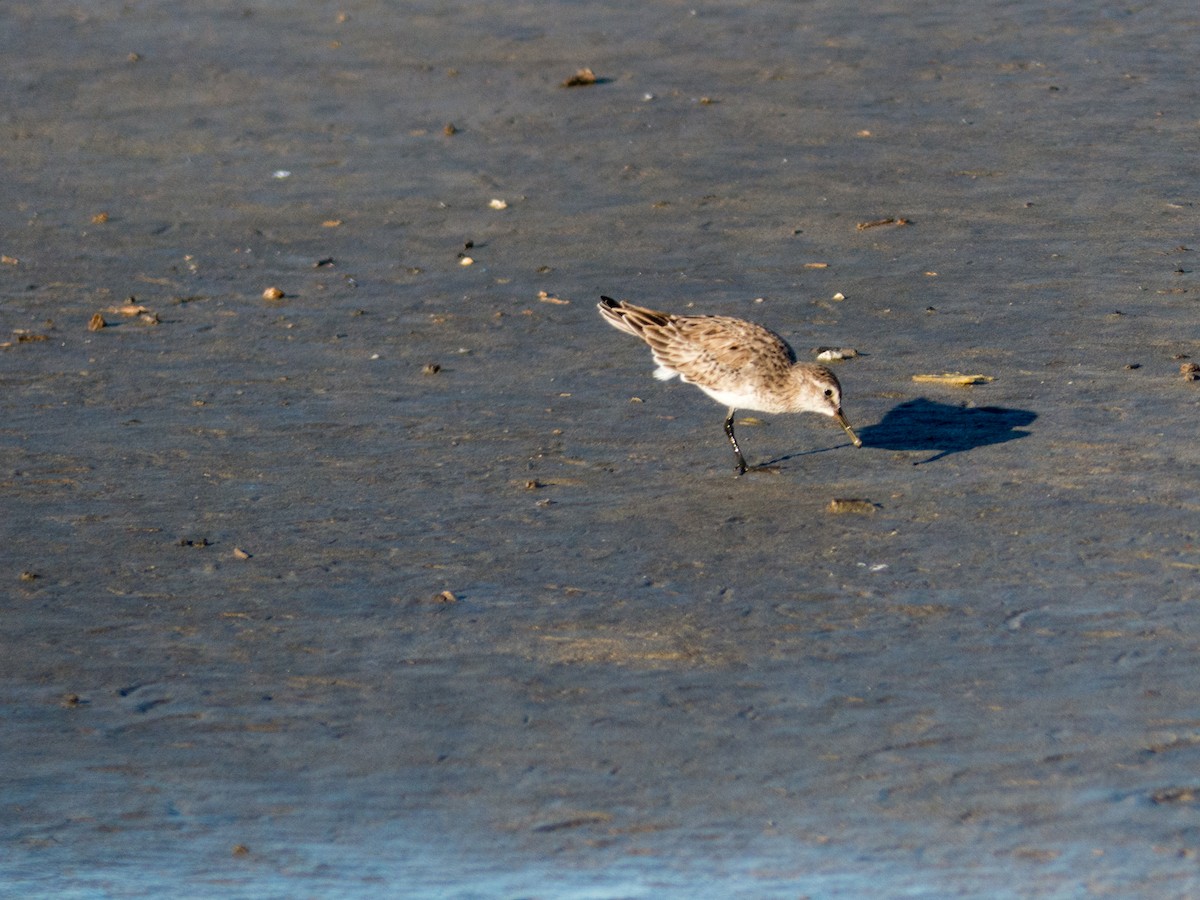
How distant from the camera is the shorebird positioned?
28.1 ft

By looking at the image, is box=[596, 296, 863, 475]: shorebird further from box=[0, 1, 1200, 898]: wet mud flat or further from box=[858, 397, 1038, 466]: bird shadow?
box=[0, 1, 1200, 898]: wet mud flat

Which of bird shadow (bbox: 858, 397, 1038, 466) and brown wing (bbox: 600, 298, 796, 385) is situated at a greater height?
brown wing (bbox: 600, 298, 796, 385)

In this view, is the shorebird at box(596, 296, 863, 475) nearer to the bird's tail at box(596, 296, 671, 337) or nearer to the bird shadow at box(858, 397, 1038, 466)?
the bird's tail at box(596, 296, 671, 337)

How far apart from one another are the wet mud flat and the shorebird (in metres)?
0.31

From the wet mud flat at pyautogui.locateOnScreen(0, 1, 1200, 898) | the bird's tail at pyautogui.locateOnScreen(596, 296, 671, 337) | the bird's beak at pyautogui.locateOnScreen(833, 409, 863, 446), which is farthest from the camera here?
the bird's tail at pyautogui.locateOnScreen(596, 296, 671, 337)

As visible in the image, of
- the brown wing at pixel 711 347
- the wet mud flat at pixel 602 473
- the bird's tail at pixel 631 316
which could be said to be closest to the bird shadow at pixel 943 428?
the wet mud flat at pixel 602 473

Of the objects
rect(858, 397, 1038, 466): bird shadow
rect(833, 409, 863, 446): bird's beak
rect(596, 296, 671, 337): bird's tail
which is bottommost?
rect(858, 397, 1038, 466): bird shadow

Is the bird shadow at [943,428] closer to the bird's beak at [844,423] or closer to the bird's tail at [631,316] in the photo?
the bird's beak at [844,423]

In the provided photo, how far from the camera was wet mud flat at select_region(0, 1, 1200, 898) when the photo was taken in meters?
5.84

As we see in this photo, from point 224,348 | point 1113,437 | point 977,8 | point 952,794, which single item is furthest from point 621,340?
point 977,8

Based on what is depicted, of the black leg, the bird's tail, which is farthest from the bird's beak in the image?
the bird's tail

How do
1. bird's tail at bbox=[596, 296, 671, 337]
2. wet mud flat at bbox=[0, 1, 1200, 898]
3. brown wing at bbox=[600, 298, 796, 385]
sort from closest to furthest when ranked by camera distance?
1. wet mud flat at bbox=[0, 1, 1200, 898]
2. brown wing at bbox=[600, 298, 796, 385]
3. bird's tail at bbox=[596, 296, 671, 337]

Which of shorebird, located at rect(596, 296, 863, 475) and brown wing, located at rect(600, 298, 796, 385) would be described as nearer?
shorebird, located at rect(596, 296, 863, 475)

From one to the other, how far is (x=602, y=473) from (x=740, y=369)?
83 cm
